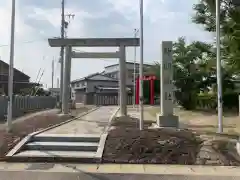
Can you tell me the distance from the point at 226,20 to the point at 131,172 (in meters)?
16.0

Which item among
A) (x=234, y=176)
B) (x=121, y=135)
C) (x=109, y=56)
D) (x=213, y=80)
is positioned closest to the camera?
(x=234, y=176)

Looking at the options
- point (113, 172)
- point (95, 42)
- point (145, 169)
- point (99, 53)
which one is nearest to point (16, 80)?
point (99, 53)

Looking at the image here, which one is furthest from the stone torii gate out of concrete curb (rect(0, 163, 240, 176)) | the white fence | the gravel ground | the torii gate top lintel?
concrete curb (rect(0, 163, 240, 176))

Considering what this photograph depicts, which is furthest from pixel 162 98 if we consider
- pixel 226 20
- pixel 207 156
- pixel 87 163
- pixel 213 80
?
pixel 213 80

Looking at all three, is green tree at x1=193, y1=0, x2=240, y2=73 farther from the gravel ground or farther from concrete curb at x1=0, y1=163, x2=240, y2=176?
concrete curb at x1=0, y1=163, x2=240, y2=176

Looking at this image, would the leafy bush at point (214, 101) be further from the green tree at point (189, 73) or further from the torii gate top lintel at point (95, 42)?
the torii gate top lintel at point (95, 42)

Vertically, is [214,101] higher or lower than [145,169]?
higher

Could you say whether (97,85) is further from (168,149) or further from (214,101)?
(168,149)

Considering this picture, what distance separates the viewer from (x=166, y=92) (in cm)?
1474

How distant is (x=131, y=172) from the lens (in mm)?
8977

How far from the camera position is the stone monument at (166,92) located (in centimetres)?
1422

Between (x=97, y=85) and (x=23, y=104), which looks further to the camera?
(x=97, y=85)

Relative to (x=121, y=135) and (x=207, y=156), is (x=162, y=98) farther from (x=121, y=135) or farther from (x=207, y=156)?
(x=207, y=156)

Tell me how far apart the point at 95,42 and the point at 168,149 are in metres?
11.5
